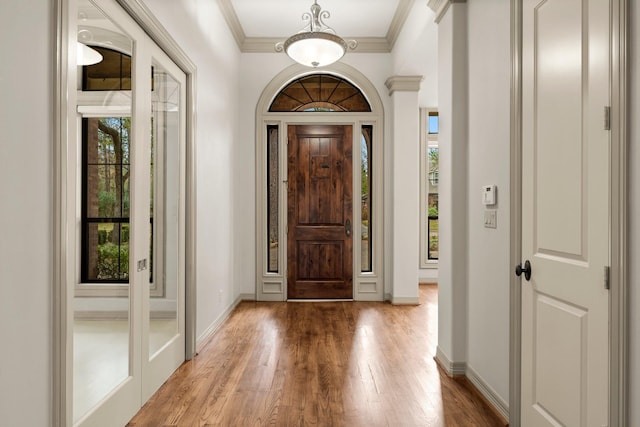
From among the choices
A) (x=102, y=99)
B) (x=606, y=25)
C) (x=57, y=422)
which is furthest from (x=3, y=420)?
(x=606, y=25)

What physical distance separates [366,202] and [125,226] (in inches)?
148

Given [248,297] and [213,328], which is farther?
[248,297]

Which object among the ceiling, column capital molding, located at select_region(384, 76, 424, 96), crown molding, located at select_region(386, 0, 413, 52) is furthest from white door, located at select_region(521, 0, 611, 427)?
column capital molding, located at select_region(384, 76, 424, 96)

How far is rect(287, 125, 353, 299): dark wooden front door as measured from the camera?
5.61 metres

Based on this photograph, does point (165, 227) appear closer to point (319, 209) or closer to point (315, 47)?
point (315, 47)

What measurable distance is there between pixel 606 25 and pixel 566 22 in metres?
0.29

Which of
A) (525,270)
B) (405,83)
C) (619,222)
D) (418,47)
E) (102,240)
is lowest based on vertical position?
(525,270)

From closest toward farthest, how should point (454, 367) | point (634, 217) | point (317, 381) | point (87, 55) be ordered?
1. point (634, 217)
2. point (87, 55)
3. point (317, 381)
4. point (454, 367)

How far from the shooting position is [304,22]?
497 centimetres

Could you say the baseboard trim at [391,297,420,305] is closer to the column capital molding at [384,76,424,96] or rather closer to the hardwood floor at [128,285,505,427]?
the hardwood floor at [128,285,505,427]

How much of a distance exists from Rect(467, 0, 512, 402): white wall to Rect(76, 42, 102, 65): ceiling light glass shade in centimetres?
217

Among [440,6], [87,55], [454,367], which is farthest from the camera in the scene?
[440,6]

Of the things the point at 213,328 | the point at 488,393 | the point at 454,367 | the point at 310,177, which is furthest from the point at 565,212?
the point at 310,177

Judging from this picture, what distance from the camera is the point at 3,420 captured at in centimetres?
139
